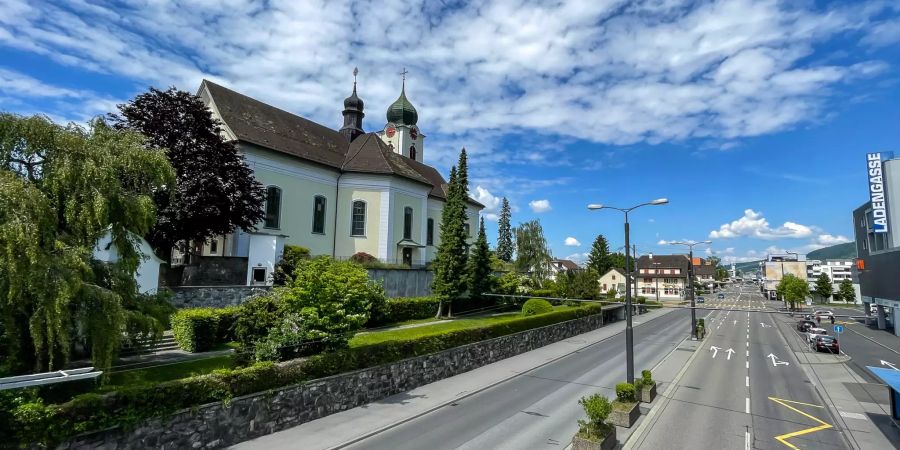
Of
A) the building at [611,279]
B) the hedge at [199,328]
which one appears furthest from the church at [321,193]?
the building at [611,279]

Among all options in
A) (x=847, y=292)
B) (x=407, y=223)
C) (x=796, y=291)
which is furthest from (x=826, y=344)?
(x=847, y=292)

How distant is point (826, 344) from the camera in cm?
3753

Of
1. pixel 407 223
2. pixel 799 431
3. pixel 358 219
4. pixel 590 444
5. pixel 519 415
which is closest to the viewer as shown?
pixel 590 444

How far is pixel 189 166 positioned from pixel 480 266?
23526 mm

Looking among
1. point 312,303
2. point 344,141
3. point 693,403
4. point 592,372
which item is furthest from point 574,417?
point 344,141

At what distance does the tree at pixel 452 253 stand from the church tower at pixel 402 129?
23.4 m

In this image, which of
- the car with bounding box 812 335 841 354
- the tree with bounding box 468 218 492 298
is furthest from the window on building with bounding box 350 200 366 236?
the car with bounding box 812 335 841 354

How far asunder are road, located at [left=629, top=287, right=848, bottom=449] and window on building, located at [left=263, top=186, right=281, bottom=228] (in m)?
30.3

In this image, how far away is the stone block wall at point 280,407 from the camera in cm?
1227

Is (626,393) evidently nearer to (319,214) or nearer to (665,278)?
(319,214)

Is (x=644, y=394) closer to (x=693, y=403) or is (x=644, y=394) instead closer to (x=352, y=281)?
(x=693, y=403)

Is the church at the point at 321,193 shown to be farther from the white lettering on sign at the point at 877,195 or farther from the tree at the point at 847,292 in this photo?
the tree at the point at 847,292

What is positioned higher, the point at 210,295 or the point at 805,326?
the point at 210,295

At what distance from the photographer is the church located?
1361 inches
